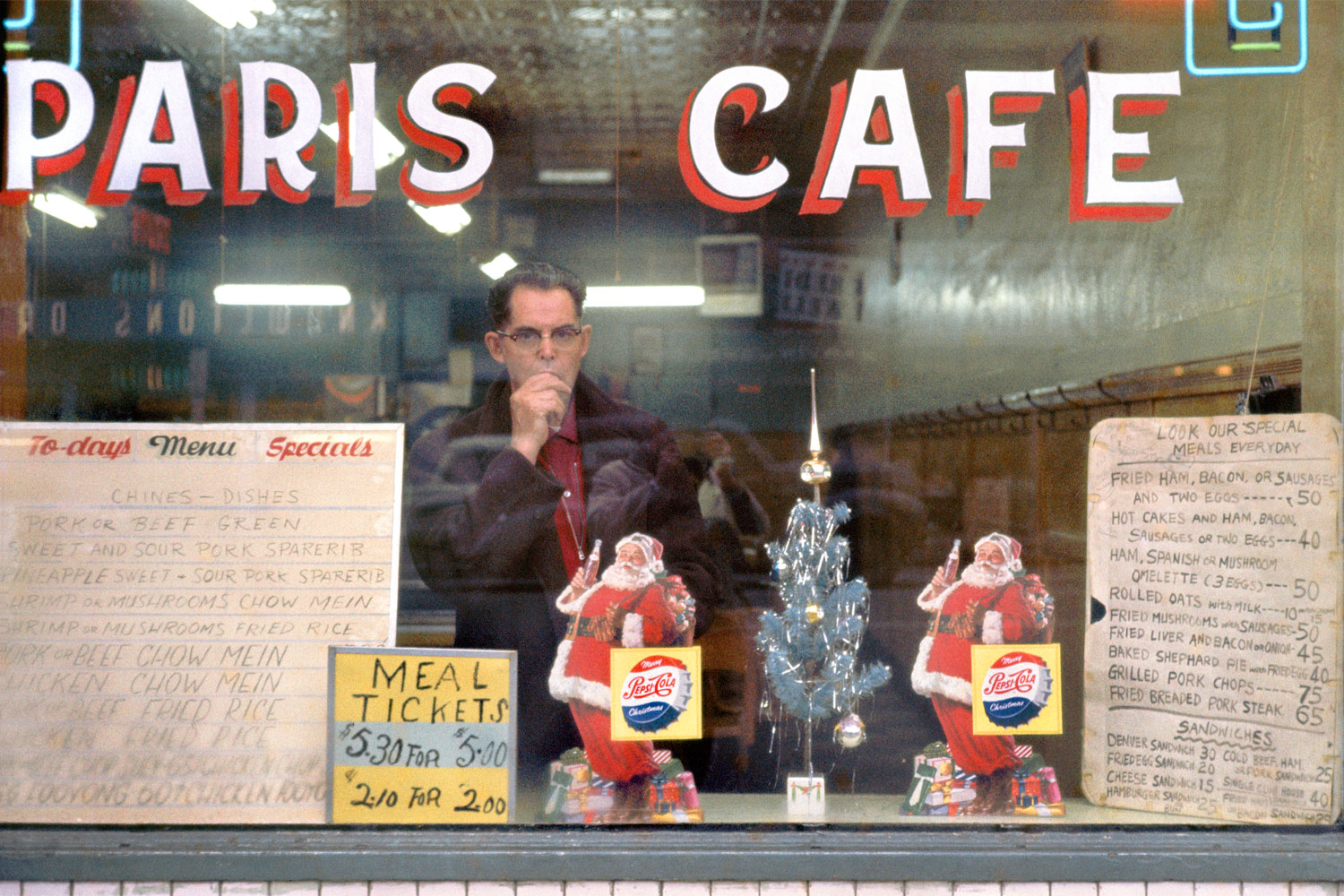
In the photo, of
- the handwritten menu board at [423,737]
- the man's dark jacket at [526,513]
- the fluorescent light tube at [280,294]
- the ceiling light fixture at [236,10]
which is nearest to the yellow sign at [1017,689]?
the man's dark jacket at [526,513]

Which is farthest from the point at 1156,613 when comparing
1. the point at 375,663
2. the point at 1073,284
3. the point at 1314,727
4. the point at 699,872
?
the point at 375,663

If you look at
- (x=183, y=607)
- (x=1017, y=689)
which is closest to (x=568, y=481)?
(x=183, y=607)

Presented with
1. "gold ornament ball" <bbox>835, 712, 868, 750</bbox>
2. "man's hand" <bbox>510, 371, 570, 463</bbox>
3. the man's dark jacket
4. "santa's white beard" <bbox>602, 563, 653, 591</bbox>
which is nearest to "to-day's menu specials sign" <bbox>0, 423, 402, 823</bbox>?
the man's dark jacket

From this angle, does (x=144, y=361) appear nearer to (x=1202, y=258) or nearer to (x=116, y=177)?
(x=116, y=177)

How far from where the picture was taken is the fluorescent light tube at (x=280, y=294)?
3709 millimetres

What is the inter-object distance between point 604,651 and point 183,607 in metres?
1.35

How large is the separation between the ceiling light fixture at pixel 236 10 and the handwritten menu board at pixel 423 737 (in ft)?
6.94

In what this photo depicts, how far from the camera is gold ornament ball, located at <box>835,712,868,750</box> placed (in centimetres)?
348

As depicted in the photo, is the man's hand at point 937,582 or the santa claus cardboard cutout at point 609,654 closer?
the santa claus cardboard cutout at point 609,654

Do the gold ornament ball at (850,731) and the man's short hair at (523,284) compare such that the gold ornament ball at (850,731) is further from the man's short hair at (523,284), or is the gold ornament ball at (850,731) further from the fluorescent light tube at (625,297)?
the man's short hair at (523,284)

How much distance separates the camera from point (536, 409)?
3.64 meters

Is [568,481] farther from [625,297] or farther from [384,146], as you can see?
[384,146]

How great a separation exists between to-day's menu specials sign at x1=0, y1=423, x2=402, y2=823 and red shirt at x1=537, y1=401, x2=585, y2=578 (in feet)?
1.67

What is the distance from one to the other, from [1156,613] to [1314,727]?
545 millimetres
